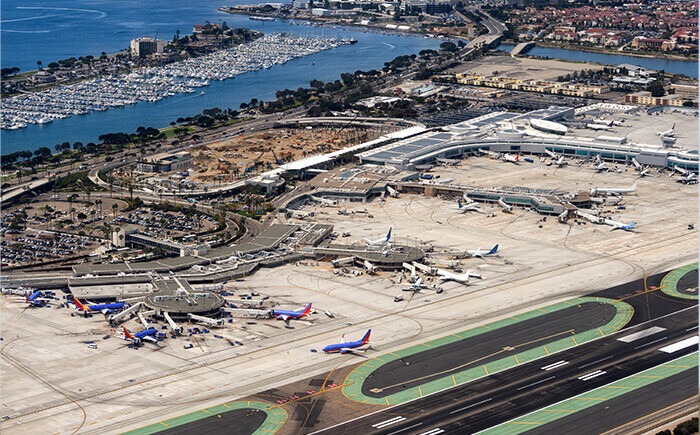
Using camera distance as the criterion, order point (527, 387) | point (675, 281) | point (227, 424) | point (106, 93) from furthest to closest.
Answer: point (106, 93) → point (675, 281) → point (527, 387) → point (227, 424)

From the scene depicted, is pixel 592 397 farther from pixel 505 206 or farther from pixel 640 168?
pixel 640 168

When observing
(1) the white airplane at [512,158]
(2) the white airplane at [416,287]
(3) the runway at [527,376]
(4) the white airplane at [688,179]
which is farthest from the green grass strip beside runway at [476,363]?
(1) the white airplane at [512,158]

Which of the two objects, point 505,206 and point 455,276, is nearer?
point 455,276

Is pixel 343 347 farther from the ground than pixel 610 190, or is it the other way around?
pixel 343 347

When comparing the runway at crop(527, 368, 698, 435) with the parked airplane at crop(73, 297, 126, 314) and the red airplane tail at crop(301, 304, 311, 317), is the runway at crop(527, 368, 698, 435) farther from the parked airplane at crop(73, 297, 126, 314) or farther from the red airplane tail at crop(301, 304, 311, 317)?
the parked airplane at crop(73, 297, 126, 314)

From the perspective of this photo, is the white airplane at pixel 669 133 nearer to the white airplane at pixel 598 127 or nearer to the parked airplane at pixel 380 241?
the white airplane at pixel 598 127

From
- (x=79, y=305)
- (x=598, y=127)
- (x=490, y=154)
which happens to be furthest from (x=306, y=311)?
(x=598, y=127)

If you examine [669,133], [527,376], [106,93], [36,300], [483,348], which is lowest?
[106,93]

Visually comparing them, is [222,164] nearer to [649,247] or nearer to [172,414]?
[649,247]
